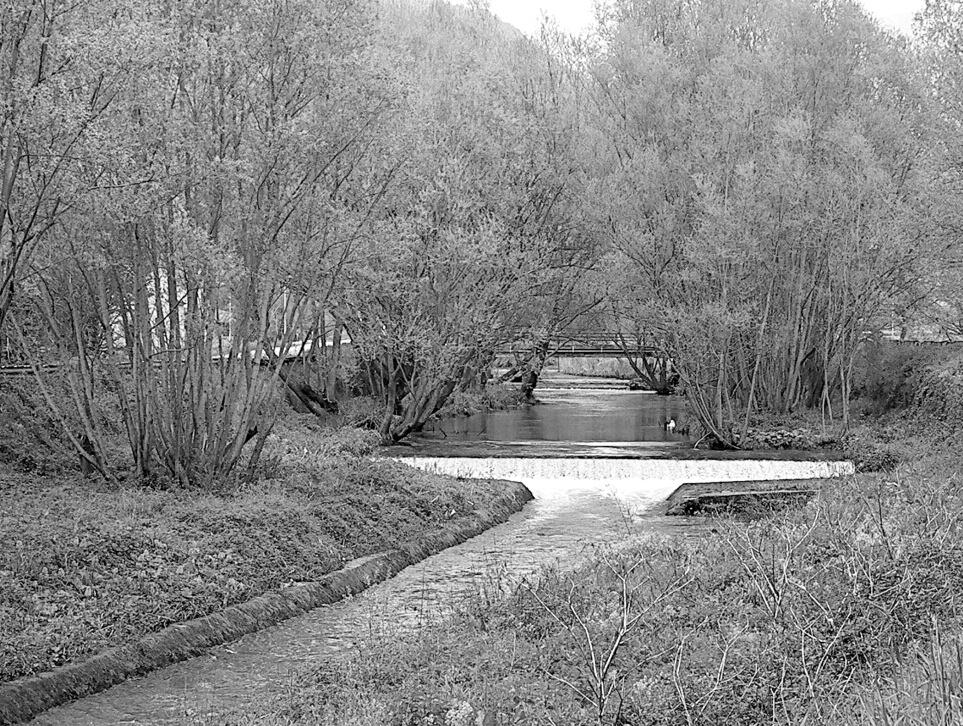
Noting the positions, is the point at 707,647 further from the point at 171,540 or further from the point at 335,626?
the point at 171,540

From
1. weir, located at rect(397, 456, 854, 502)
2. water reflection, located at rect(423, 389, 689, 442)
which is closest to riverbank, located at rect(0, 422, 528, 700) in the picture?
weir, located at rect(397, 456, 854, 502)

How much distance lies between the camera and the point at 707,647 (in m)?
8.57

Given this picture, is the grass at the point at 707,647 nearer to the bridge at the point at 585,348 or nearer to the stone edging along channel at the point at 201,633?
→ the stone edging along channel at the point at 201,633

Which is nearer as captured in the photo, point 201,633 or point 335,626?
point 201,633

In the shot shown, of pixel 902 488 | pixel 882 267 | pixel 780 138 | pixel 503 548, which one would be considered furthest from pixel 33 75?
pixel 882 267

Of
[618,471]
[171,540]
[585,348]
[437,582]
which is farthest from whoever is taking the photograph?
[585,348]

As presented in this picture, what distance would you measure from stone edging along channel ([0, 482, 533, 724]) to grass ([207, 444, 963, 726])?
171cm

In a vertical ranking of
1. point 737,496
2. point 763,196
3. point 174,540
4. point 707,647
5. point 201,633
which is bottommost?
point 201,633

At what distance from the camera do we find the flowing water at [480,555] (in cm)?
979

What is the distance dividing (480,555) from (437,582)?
5.57ft

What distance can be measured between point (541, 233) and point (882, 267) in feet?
26.3

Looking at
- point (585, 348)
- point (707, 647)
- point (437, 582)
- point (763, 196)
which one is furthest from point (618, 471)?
point (585, 348)

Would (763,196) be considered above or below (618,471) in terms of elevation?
above

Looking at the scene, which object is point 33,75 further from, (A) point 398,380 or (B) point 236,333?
(A) point 398,380
